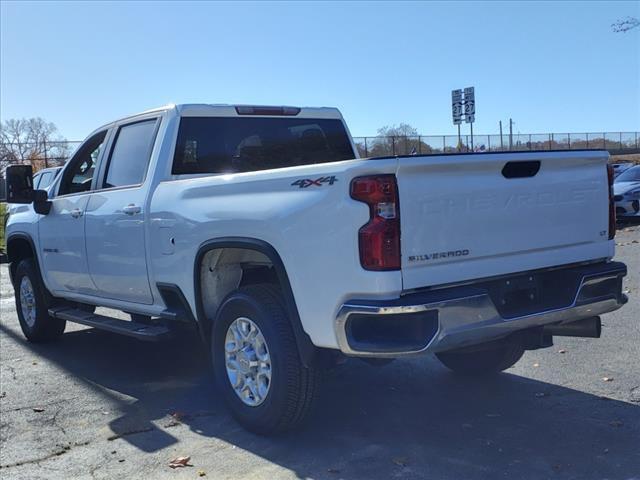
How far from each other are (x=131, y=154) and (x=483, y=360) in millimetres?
3357

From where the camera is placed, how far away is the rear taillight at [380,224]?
357 cm

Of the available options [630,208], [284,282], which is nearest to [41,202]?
[284,282]

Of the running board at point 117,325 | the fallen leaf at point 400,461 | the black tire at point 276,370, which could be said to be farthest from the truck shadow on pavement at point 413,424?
the running board at point 117,325

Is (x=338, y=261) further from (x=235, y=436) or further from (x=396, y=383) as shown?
(x=396, y=383)

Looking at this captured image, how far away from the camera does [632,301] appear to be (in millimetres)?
8000

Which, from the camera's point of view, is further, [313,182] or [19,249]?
[19,249]

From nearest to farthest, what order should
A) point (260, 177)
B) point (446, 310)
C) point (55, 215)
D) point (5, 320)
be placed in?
1. point (446, 310)
2. point (260, 177)
3. point (55, 215)
4. point (5, 320)

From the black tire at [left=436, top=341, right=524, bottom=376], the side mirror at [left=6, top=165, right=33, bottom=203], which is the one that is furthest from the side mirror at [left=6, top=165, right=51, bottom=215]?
the black tire at [left=436, top=341, right=524, bottom=376]

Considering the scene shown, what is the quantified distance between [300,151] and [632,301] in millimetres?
4471

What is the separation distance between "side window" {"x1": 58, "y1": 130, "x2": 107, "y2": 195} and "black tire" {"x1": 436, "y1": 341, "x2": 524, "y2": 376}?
3.62 m

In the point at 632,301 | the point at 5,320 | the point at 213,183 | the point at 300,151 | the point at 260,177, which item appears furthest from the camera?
the point at 5,320

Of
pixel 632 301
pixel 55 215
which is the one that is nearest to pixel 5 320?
pixel 55 215

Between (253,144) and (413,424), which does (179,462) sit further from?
(253,144)

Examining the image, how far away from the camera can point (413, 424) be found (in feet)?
15.2
